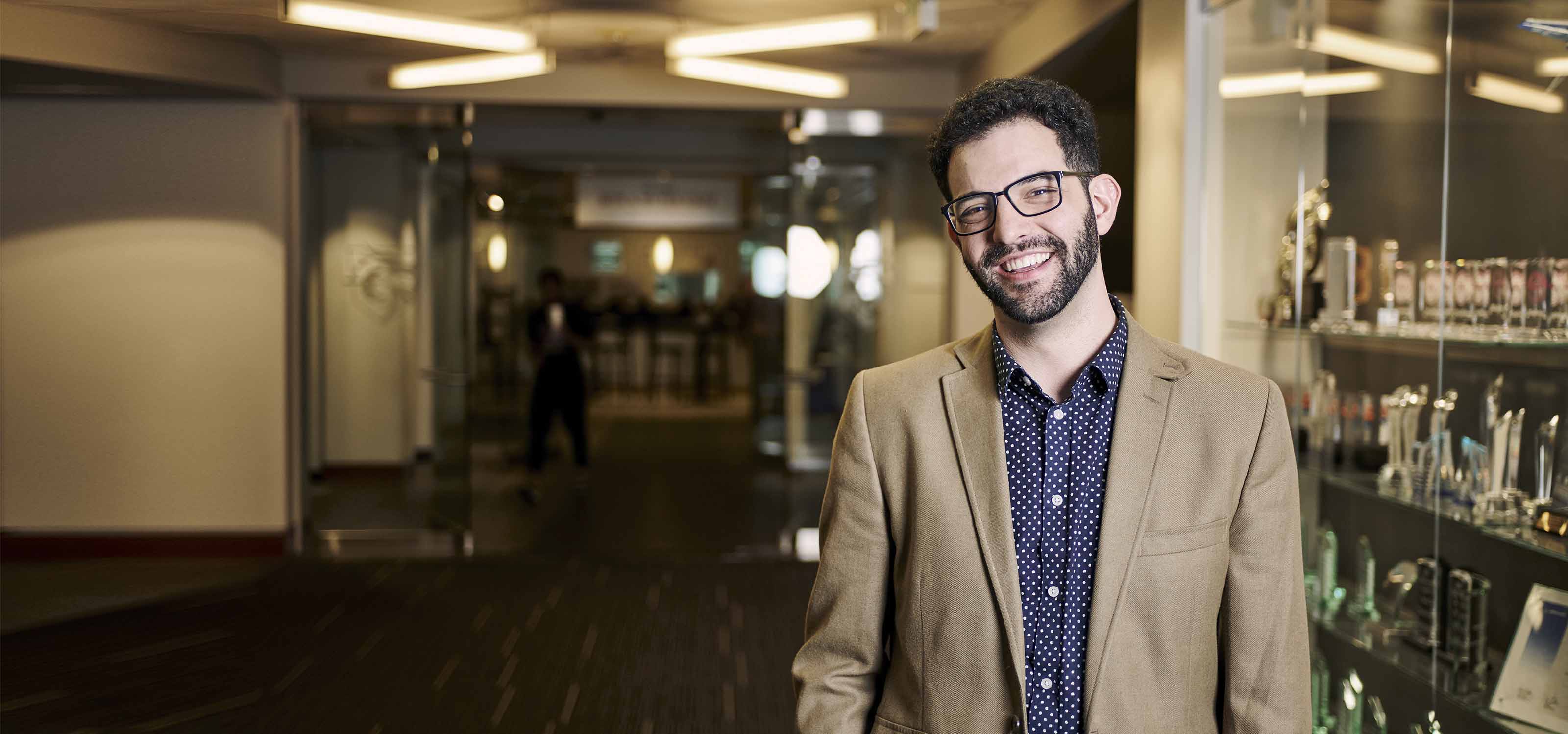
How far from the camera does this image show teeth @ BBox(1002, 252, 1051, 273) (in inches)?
61.8

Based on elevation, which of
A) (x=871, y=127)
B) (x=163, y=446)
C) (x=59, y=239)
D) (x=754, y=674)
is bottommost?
(x=754, y=674)

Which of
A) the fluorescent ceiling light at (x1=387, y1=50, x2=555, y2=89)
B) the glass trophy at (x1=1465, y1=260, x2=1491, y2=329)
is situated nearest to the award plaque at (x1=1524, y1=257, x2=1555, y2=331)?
the glass trophy at (x1=1465, y1=260, x2=1491, y2=329)

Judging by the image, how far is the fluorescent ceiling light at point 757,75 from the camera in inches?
257

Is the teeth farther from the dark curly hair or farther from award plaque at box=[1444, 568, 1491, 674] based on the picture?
award plaque at box=[1444, 568, 1491, 674]

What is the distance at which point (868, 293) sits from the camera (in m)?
9.30

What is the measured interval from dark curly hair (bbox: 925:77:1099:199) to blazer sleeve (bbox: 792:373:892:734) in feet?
1.30

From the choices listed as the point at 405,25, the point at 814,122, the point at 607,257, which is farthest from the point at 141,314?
the point at 607,257

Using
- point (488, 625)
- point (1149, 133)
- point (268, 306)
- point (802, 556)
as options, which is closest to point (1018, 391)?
point (1149, 133)

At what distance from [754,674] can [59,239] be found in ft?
17.3

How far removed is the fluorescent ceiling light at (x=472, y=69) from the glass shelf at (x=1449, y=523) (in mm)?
4335

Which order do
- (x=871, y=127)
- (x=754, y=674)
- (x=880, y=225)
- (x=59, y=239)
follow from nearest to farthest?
(x=754, y=674)
(x=59, y=239)
(x=871, y=127)
(x=880, y=225)

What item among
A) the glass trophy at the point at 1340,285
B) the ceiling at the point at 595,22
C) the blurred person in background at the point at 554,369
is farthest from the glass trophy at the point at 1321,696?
the blurred person in background at the point at 554,369

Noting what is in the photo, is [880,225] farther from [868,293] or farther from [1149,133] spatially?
[1149,133]

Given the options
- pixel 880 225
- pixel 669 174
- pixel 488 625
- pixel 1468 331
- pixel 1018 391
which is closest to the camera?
pixel 1018 391
